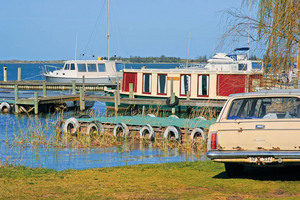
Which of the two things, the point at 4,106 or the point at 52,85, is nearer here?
Answer: the point at 4,106

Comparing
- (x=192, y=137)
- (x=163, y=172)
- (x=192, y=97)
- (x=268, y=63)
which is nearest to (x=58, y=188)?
(x=163, y=172)

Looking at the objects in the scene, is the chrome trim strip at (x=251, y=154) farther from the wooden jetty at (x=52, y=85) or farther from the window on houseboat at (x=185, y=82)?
the wooden jetty at (x=52, y=85)

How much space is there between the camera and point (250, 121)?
26.1 ft

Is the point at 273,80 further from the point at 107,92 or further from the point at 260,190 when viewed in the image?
the point at 107,92

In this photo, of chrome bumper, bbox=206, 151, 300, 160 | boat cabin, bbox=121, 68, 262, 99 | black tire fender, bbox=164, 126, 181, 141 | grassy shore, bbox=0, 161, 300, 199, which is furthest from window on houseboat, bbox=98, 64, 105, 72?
chrome bumper, bbox=206, 151, 300, 160

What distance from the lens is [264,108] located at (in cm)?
884

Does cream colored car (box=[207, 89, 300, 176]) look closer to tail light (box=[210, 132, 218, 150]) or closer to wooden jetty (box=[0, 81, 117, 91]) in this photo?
tail light (box=[210, 132, 218, 150])

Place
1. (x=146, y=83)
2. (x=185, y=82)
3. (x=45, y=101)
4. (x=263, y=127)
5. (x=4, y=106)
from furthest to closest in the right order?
(x=146, y=83) < (x=4, y=106) < (x=185, y=82) < (x=45, y=101) < (x=263, y=127)

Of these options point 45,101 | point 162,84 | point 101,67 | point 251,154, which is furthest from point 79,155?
point 101,67

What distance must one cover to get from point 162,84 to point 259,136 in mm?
25259

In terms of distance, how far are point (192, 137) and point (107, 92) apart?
795 inches

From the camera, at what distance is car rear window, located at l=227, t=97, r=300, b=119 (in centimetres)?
841

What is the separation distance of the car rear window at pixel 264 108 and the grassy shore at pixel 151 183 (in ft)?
3.75

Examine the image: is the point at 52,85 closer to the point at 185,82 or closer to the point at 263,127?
the point at 185,82
